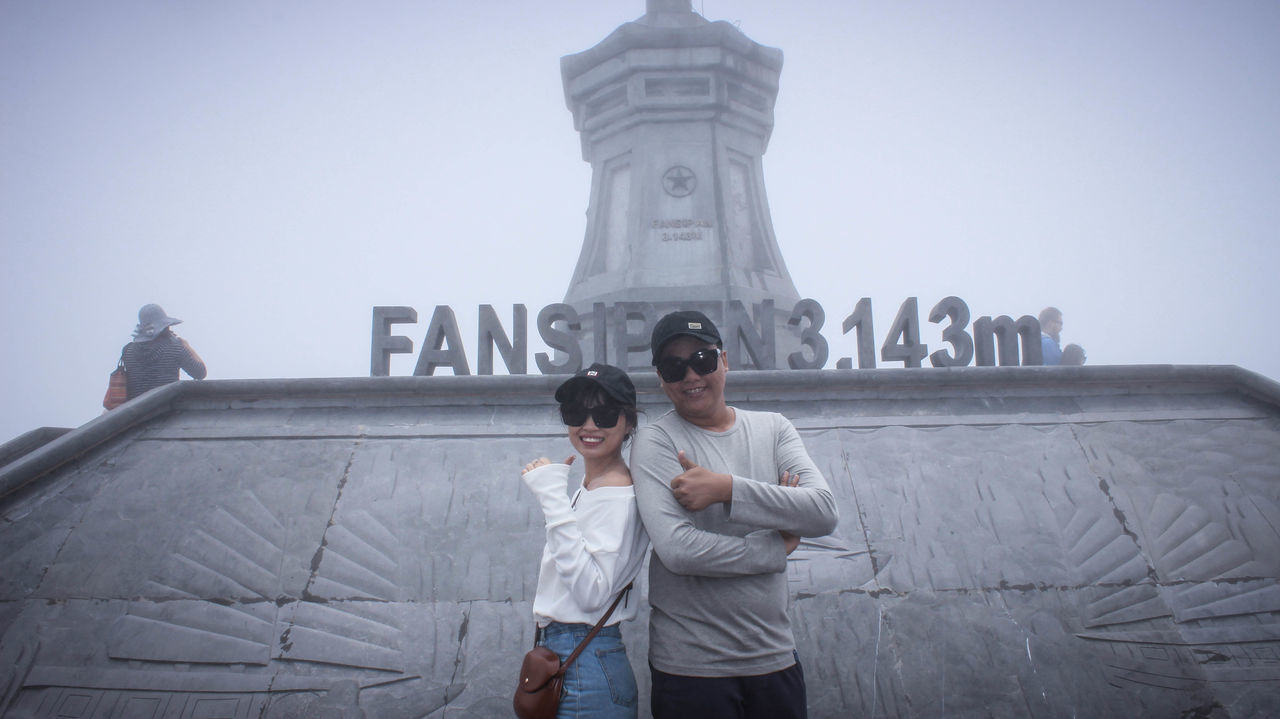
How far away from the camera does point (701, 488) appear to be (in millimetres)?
2406

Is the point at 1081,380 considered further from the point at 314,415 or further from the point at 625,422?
the point at 314,415

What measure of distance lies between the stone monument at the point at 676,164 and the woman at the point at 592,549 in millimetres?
7787

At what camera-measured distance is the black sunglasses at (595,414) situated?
2.68 meters

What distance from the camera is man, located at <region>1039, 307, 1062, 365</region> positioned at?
8375mm

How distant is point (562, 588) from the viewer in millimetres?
2430

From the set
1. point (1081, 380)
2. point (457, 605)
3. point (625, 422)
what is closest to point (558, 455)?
point (457, 605)

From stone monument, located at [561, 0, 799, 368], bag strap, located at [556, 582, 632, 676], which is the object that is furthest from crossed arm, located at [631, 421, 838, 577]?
stone monument, located at [561, 0, 799, 368]

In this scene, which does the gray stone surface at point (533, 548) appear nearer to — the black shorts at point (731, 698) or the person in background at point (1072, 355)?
the black shorts at point (731, 698)

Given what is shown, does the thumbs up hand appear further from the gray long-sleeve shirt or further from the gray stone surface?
the gray stone surface

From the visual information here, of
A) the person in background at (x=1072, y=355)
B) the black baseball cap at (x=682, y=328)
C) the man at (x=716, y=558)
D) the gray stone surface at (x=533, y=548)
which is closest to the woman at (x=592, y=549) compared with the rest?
the man at (x=716, y=558)

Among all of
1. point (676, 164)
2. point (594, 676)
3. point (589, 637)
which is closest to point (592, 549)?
point (589, 637)

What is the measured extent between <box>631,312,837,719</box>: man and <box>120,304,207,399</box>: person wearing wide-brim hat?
23.3 ft

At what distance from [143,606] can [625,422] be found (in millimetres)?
4089

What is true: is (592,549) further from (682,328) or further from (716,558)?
(682,328)
